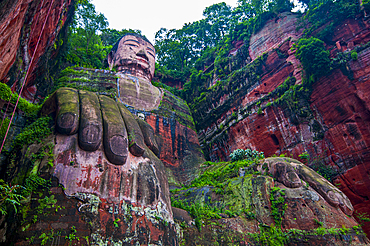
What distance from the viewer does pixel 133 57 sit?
1891 cm

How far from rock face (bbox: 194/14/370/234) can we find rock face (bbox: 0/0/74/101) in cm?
1185

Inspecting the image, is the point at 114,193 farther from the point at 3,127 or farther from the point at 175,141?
the point at 175,141

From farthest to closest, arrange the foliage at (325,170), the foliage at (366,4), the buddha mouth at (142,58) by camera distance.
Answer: the buddha mouth at (142,58) → the foliage at (366,4) → the foliage at (325,170)

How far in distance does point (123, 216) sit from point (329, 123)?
38.1 ft

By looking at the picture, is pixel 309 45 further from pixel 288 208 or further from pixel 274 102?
pixel 288 208

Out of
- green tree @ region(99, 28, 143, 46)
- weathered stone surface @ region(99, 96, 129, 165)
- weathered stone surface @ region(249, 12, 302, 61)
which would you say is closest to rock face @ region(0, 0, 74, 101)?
weathered stone surface @ region(99, 96, 129, 165)

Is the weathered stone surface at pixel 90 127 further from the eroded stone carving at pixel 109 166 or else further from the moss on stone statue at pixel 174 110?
the moss on stone statue at pixel 174 110

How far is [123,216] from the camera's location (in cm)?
547

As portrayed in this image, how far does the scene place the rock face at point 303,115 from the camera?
39.1 feet

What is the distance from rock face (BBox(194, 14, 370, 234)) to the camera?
11.9 metres

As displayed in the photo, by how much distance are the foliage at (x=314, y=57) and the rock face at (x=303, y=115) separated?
54 cm

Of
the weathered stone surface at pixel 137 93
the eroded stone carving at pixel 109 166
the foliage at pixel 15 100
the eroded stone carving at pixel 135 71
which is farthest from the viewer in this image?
the eroded stone carving at pixel 135 71

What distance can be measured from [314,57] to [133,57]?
39.1 feet

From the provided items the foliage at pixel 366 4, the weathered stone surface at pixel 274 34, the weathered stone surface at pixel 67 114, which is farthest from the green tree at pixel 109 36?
the weathered stone surface at pixel 67 114
